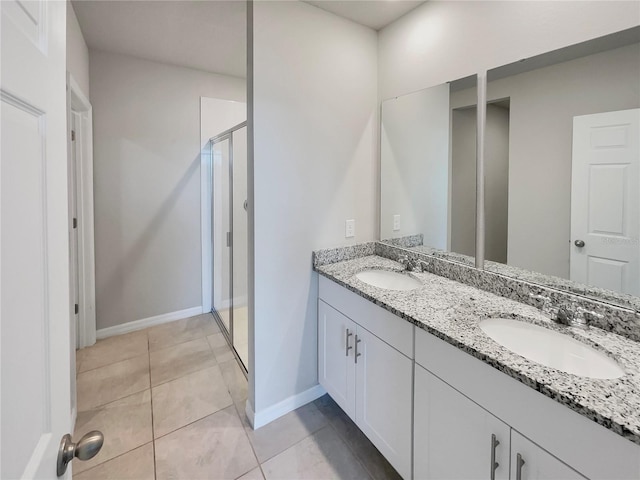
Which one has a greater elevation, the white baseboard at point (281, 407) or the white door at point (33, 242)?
the white door at point (33, 242)

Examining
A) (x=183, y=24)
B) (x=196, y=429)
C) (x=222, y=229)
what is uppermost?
(x=183, y=24)

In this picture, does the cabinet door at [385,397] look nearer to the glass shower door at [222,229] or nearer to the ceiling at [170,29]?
the glass shower door at [222,229]

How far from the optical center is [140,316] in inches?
118

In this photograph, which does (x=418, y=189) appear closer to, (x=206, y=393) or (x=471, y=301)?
(x=471, y=301)

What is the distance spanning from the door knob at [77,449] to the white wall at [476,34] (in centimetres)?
201

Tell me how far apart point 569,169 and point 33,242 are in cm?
176

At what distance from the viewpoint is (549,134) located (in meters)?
1.35

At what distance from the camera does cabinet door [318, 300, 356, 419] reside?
65.3 inches

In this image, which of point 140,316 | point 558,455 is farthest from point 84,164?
point 558,455

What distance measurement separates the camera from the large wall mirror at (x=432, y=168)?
66.0 inches

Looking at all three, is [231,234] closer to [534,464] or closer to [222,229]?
[222,229]

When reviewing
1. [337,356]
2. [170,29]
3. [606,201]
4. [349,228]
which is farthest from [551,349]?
[170,29]

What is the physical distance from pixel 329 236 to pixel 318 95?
89 centimetres

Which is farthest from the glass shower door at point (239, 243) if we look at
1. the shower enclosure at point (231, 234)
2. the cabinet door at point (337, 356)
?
the cabinet door at point (337, 356)
